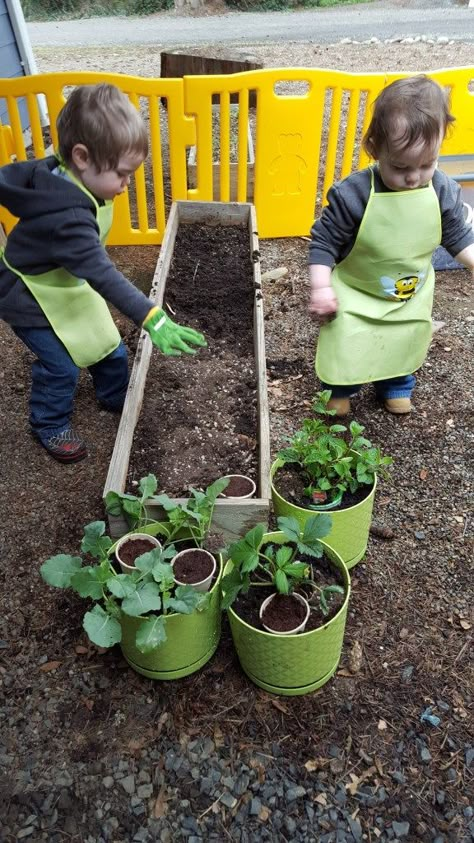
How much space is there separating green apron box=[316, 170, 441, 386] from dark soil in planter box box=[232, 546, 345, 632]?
1065 millimetres

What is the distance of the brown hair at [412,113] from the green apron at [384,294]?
267 mm

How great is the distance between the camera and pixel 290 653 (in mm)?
1793

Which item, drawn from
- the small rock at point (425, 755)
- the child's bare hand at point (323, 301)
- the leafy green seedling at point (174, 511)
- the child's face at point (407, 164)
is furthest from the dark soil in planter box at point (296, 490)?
the child's face at point (407, 164)

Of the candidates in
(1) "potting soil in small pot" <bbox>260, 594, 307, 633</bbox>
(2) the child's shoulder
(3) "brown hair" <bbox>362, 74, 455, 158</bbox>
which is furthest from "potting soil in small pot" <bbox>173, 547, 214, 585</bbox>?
(3) "brown hair" <bbox>362, 74, 455, 158</bbox>

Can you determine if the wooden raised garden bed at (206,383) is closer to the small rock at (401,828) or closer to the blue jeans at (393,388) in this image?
the blue jeans at (393,388)

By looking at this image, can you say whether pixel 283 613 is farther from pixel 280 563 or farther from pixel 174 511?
pixel 174 511

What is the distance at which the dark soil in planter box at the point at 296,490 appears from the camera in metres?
2.25

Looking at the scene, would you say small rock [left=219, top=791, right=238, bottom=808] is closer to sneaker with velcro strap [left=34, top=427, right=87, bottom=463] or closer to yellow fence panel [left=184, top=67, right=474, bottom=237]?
sneaker with velcro strap [left=34, top=427, right=87, bottom=463]

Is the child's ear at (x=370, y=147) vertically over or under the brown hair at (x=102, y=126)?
under

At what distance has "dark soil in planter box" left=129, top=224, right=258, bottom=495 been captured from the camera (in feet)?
7.97

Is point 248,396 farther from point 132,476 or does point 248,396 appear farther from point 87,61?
point 87,61

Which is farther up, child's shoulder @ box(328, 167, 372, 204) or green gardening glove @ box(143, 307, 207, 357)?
child's shoulder @ box(328, 167, 372, 204)

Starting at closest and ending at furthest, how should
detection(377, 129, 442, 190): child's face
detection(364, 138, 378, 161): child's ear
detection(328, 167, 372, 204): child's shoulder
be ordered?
detection(377, 129, 442, 190): child's face
detection(364, 138, 378, 161): child's ear
detection(328, 167, 372, 204): child's shoulder

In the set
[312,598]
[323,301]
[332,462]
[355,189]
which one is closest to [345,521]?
[332,462]
